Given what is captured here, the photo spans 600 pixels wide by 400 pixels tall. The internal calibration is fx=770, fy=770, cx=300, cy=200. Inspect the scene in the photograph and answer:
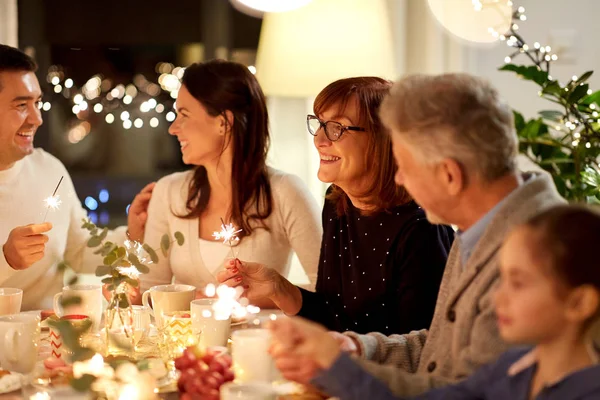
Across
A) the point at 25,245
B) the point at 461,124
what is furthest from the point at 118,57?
the point at 461,124

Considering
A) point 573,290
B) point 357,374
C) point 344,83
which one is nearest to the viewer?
point 573,290

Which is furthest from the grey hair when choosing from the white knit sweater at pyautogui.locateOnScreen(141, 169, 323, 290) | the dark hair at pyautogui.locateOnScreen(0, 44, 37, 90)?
the dark hair at pyautogui.locateOnScreen(0, 44, 37, 90)

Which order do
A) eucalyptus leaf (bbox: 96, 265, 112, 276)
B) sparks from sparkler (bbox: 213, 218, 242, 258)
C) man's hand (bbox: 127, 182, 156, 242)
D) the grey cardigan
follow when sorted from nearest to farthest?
the grey cardigan → eucalyptus leaf (bbox: 96, 265, 112, 276) → sparks from sparkler (bbox: 213, 218, 242, 258) → man's hand (bbox: 127, 182, 156, 242)

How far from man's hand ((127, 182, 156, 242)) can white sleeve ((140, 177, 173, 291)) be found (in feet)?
0.12

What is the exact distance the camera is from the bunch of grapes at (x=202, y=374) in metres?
1.22

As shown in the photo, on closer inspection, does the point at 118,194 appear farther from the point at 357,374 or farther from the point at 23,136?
the point at 357,374

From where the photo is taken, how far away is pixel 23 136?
7.94ft

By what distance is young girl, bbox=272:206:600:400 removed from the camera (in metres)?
0.93

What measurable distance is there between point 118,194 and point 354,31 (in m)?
1.67

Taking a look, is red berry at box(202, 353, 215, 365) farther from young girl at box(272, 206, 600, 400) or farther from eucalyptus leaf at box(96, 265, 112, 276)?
young girl at box(272, 206, 600, 400)

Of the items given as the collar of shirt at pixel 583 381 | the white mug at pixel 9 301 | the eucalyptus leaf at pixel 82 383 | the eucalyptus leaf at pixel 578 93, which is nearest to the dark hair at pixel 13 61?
the white mug at pixel 9 301

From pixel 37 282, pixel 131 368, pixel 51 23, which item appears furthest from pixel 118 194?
pixel 131 368

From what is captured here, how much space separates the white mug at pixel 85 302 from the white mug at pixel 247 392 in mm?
630

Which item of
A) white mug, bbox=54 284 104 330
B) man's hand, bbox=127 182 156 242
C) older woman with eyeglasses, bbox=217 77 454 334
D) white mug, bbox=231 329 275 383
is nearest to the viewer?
white mug, bbox=231 329 275 383
